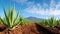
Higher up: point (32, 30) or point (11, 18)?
point (11, 18)

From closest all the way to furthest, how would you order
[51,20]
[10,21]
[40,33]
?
[10,21], [40,33], [51,20]

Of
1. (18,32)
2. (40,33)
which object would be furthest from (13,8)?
(40,33)

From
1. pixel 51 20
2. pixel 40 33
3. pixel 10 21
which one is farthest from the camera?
pixel 51 20

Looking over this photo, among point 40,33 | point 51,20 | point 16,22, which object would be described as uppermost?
point 16,22

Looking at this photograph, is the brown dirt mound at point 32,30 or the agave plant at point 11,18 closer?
the agave plant at point 11,18

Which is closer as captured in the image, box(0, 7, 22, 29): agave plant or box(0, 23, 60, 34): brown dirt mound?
box(0, 7, 22, 29): agave plant

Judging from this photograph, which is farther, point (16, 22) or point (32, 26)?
point (32, 26)

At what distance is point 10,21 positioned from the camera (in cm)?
650

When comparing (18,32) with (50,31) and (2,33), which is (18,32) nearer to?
(2,33)

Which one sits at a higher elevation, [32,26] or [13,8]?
[13,8]

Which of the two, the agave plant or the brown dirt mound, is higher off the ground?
the agave plant

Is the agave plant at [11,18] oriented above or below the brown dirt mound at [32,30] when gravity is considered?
above

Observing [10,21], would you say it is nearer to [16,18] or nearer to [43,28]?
[16,18]

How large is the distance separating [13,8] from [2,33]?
1.06 metres
